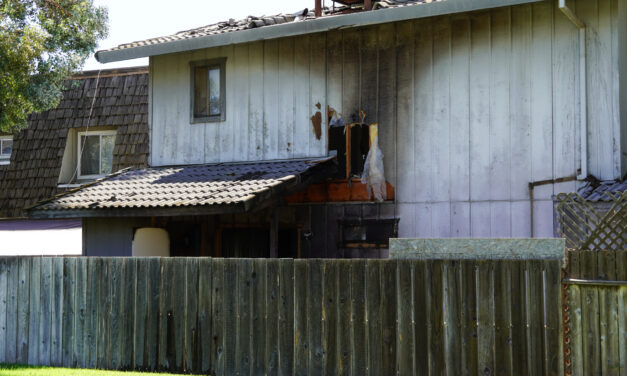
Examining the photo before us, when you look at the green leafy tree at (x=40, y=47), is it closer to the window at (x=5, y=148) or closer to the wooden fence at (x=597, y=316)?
the window at (x=5, y=148)

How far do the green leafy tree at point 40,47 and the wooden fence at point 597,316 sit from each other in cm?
1164

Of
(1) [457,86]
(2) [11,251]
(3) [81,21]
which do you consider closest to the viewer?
(1) [457,86]

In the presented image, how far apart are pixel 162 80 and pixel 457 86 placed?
6.45m

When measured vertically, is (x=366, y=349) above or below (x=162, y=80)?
below

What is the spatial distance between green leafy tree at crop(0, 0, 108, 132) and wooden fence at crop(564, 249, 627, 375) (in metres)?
11.6

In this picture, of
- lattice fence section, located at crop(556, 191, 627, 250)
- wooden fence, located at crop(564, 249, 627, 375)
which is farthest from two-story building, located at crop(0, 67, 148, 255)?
wooden fence, located at crop(564, 249, 627, 375)

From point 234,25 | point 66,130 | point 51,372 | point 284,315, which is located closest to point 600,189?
point 284,315

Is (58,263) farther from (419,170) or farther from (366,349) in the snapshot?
(419,170)

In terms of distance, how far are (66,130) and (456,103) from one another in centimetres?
1311

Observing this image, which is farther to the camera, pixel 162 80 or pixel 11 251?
pixel 11 251

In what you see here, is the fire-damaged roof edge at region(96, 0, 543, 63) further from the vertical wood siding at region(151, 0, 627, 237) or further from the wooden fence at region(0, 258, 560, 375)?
the wooden fence at region(0, 258, 560, 375)

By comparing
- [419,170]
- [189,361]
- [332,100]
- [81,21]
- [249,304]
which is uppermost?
[81,21]

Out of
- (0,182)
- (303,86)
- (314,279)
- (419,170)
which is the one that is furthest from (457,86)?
(0,182)

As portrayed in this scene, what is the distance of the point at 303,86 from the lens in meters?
16.3
